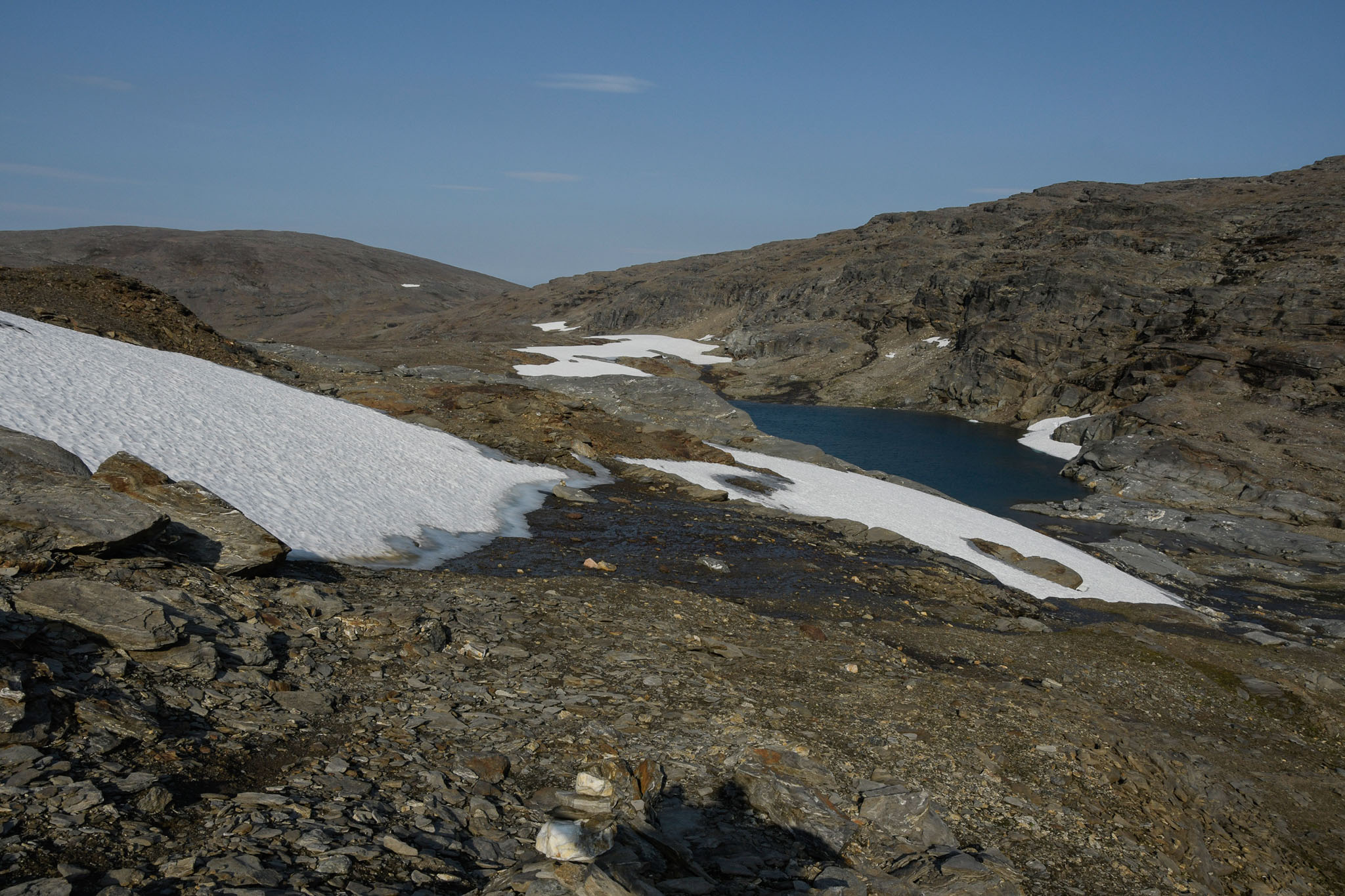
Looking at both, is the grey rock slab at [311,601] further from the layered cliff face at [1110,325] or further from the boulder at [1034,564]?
the layered cliff face at [1110,325]

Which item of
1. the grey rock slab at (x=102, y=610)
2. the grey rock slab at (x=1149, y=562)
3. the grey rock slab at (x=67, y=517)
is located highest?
the grey rock slab at (x=67, y=517)

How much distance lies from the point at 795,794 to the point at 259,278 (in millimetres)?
163742

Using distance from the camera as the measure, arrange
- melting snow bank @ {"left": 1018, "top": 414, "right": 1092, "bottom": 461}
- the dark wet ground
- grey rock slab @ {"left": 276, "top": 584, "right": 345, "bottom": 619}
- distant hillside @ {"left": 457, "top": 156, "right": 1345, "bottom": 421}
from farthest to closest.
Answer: distant hillside @ {"left": 457, "top": 156, "right": 1345, "bottom": 421} < melting snow bank @ {"left": 1018, "top": 414, "right": 1092, "bottom": 461} < the dark wet ground < grey rock slab @ {"left": 276, "top": 584, "right": 345, "bottom": 619}

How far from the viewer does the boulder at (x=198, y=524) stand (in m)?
8.12

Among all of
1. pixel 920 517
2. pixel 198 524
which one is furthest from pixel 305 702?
pixel 920 517

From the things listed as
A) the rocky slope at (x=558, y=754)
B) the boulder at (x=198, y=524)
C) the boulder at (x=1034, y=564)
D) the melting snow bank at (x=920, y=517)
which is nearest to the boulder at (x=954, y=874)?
the rocky slope at (x=558, y=754)

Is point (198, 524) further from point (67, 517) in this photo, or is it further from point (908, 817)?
point (908, 817)

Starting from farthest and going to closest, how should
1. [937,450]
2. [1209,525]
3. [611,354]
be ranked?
1. [611,354]
2. [937,450]
3. [1209,525]

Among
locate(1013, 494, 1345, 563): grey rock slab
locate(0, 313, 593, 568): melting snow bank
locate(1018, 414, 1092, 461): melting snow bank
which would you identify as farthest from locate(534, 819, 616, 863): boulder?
locate(1018, 414, 1092, 461): melting snow bank

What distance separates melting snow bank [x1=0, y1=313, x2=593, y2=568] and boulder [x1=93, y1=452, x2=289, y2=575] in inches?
64.4

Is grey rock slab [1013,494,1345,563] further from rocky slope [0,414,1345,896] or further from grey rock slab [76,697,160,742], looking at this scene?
grey rock slab [76,697,160,742]

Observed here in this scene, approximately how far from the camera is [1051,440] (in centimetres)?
5378

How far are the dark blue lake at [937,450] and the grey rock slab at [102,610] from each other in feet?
112

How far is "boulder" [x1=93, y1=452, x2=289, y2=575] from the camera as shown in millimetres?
8117
